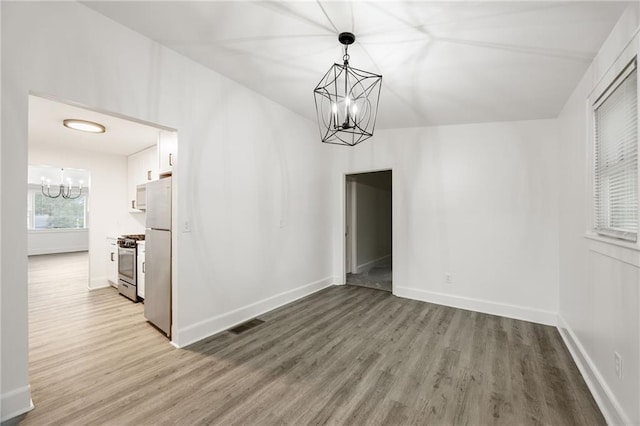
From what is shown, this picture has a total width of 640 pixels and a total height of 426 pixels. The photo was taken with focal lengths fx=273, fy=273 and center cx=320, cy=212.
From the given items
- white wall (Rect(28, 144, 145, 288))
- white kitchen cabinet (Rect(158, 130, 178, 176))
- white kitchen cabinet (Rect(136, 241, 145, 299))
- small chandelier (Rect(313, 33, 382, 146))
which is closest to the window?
white wall (Rect(28, 144, 145, 288))

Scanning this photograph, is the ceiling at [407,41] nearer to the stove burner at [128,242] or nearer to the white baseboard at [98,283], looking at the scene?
the stove burner at [128,242]

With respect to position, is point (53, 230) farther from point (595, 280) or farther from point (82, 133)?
point (595, 280)

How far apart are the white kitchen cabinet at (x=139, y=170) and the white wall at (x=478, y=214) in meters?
3.76

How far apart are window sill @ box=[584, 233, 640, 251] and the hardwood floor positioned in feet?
3.80

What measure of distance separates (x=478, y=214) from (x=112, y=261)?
20.3ft

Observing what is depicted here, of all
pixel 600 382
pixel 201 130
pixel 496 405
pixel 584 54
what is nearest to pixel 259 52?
pixel 201 130

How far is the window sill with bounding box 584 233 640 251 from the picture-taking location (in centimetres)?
159

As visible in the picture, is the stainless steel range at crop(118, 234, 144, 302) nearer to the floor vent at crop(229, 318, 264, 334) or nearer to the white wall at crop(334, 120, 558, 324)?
the floor vent at crop(229, 318, 264, 334)

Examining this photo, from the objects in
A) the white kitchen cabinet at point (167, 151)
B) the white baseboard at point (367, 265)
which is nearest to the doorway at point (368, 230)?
the white baseboard at point (367, 265)

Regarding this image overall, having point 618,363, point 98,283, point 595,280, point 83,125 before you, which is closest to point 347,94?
point 595,280

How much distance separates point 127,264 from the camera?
4.27 m

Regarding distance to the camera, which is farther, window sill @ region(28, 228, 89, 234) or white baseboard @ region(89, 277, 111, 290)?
window sill @ region(28, 228, 89, 234)

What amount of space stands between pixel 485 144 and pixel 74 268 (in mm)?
8974

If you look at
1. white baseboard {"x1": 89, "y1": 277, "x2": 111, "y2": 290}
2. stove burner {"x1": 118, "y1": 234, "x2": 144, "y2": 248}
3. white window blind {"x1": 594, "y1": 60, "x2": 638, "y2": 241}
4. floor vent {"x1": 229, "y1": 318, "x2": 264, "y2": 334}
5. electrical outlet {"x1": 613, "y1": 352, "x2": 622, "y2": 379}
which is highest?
white window blind {"x1": 594, "y1": 60, "x2": 638, "y2": 241}
